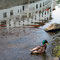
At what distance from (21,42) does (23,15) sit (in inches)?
520

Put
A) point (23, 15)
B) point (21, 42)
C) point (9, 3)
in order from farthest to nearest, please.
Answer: point (23, 15) → point (9, 3) → point (21, 42)

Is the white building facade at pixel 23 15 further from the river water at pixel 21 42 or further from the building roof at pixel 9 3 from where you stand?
the river water at pixel 21 42

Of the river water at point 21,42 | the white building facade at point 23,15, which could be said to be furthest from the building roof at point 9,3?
the river water at point 21,42

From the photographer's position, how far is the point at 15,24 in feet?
89.0

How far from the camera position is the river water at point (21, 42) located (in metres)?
15.2

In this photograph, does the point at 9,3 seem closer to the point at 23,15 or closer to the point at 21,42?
the point at 23,15

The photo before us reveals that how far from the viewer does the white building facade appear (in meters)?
27.4

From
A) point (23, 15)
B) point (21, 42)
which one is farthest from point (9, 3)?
point (21, 42)

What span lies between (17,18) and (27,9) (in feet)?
16.8

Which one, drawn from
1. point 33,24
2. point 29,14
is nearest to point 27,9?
point 29,14

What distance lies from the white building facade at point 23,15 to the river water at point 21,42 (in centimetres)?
271

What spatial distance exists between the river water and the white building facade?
2708mm

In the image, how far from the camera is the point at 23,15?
1262 inches

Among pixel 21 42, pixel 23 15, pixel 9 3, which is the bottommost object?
pixel 21 42
